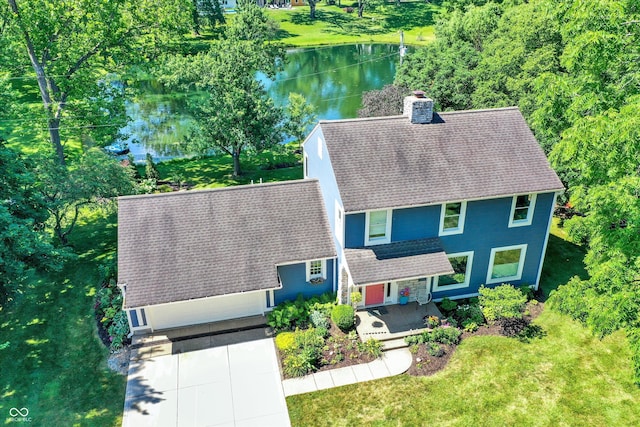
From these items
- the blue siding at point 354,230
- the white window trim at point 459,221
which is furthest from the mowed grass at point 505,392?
the blue siding at point 354,230

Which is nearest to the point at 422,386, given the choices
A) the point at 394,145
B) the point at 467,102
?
the point at 394,145

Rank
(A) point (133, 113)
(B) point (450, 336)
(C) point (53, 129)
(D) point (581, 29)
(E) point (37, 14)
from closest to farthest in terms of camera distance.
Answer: (D) point (581, 29)
(B) point (450, 336)
(E) point (37, 14)
(C) point (53, 129)
(A) point (133, 113)

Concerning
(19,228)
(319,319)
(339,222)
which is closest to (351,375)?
(319,319)

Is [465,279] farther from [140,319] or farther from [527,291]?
[140,319]

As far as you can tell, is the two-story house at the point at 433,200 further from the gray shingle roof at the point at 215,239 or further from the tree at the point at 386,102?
the tree at the point at 386,102

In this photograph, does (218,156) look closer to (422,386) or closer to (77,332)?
(77,332)
